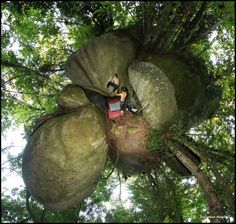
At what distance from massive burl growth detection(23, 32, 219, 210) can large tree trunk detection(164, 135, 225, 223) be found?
0.62 m

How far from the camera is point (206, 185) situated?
9.15 metres

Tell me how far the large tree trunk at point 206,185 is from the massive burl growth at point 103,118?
62 cm

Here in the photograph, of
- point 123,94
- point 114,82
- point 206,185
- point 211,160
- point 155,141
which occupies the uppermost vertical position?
point 114,82

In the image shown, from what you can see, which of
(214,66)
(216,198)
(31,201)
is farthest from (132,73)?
(31,201)

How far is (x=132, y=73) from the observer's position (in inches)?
427

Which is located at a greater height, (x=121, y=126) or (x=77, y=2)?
(x=77, y=2)

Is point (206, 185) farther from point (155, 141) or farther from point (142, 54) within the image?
point (142, 54)

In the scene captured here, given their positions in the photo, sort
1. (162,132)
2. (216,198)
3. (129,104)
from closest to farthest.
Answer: (216,198)
(162,132)
(129,104)

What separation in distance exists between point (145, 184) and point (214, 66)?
5.46 m

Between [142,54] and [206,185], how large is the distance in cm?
491

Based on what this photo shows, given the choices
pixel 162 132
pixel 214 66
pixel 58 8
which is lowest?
pixel 162 132

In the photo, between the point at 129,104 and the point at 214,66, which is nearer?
the point at 129,104

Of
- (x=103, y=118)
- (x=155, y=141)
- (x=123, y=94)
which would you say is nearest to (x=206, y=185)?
(x=155, y=141)

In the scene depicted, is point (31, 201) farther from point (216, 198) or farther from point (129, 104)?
point (216, 198)
